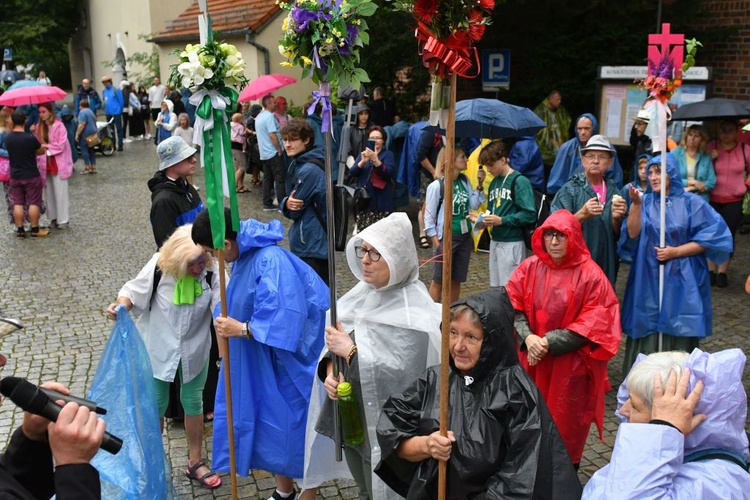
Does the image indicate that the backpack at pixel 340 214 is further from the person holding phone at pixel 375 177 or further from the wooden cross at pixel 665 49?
the person holding phone at pixel 375 177

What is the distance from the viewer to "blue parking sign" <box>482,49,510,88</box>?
12.7 m

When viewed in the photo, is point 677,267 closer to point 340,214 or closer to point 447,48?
point 340,214

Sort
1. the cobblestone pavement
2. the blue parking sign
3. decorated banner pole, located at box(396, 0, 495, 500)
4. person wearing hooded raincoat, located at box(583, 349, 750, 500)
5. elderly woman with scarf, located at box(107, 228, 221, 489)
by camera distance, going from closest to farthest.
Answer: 1. person wearing hooded raincoat, located at box(583, 349, 750, 500)
2. decorated banner pole, located at box(396, 0, 495, 500)
3. elderly woman with scarf, located at box(107, 228, 221, 489)
4. the cobblestone pavement
5. the blue parking sign

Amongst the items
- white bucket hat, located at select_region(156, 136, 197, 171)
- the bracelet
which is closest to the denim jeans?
white bucket hat, located at select_region(156, 136, 197, 171)

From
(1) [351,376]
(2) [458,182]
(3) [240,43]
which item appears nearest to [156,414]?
(1) [351,376]

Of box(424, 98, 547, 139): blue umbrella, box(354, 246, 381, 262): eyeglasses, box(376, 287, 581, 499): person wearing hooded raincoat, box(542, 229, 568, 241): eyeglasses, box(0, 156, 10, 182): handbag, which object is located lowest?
box(376, 287, 581, 499): person wearing hooded raincoat

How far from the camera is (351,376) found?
142 inches

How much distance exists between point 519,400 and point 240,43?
18.2m

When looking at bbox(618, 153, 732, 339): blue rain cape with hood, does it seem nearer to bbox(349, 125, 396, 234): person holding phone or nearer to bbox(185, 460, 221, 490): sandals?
bbox(185, 460, 221, 490): sandals

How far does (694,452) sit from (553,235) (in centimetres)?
218

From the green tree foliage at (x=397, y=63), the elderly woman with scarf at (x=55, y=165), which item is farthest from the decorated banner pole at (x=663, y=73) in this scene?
the elderly woman with scarf at (x=55, y=165)

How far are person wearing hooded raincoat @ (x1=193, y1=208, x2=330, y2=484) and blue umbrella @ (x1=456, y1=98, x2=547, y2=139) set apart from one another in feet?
16.4

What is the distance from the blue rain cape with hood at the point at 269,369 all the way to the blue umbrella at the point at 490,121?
16.4 feet

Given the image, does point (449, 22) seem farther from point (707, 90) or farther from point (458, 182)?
point (707, 90)
